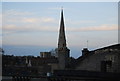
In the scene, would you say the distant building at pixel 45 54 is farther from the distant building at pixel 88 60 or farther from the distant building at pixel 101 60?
the distant building at pixel 101 60

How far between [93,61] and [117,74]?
5.80 meters

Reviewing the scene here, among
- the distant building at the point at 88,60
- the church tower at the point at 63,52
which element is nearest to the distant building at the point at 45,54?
the distant building at the point at 88,60

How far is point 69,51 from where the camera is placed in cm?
3662

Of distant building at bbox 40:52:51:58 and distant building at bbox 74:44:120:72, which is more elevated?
distant building at bbox 40:52:51:58

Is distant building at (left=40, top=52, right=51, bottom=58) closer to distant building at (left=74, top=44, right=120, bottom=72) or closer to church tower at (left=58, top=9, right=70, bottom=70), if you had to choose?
church tower at (left=58, top=9, right=70, bottom=70)

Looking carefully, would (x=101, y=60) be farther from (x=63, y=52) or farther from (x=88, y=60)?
(x=63, y=52)

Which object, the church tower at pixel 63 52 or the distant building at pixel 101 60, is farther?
the church tower at pixel 63 52

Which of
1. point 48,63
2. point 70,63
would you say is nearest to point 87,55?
point 70,63

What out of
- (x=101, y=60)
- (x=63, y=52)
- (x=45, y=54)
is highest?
(x=45, y=54)

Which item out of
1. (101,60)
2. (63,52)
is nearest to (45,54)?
(63,52)

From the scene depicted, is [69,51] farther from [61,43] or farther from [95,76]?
[95,76]

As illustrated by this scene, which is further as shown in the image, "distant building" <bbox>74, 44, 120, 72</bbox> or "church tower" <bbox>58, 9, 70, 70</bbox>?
"church tower" <bbox>58, 9, 70, 70</bbox>

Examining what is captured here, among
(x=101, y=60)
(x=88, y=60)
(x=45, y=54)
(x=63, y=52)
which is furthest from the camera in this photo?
(x=45, y=54)

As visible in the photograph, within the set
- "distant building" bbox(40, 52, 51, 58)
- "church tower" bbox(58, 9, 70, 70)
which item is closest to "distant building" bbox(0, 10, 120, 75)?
"church tower" bbox(58, 9, 70, 70)
